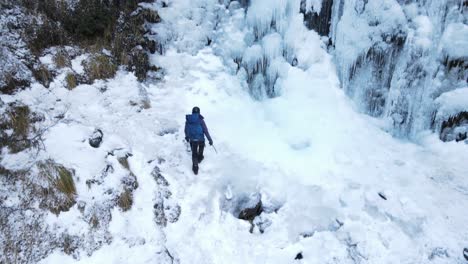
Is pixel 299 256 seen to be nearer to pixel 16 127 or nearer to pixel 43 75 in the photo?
pixel 16 127

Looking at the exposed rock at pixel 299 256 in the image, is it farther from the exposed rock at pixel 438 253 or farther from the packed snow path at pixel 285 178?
the exposed rock at pixel 438 253

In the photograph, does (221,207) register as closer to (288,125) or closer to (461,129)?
(288,125)

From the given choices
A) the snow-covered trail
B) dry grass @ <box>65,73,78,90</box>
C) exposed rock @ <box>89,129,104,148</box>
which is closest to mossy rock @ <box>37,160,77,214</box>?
exposed rock @ <box>89,129,104,148</box>

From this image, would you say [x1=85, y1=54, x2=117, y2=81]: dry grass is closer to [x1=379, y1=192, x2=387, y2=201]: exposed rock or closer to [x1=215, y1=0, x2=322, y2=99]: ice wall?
[x1=215, y1=0, x2=322, y2=99]: ice wall

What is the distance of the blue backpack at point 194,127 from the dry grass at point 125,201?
1.46 metres

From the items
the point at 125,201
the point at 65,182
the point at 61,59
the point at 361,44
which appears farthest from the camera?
the point at 361,44

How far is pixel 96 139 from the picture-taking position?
654 cm

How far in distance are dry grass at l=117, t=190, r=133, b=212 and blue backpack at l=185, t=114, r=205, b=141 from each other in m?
1.46

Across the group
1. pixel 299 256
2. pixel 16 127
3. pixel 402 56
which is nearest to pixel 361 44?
pixel 402 56

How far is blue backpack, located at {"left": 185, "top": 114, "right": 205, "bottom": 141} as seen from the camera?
6422mm

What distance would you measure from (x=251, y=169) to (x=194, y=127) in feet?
4.49

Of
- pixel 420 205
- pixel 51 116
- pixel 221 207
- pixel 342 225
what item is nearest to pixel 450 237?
pixel 420 205

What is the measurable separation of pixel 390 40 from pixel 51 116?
7064 millimetres

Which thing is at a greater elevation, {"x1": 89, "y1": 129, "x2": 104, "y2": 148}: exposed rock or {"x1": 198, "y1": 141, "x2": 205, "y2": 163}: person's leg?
{"x1": 89, "y1": 129, "x2": 104, "y2": 148}: exposed rock
